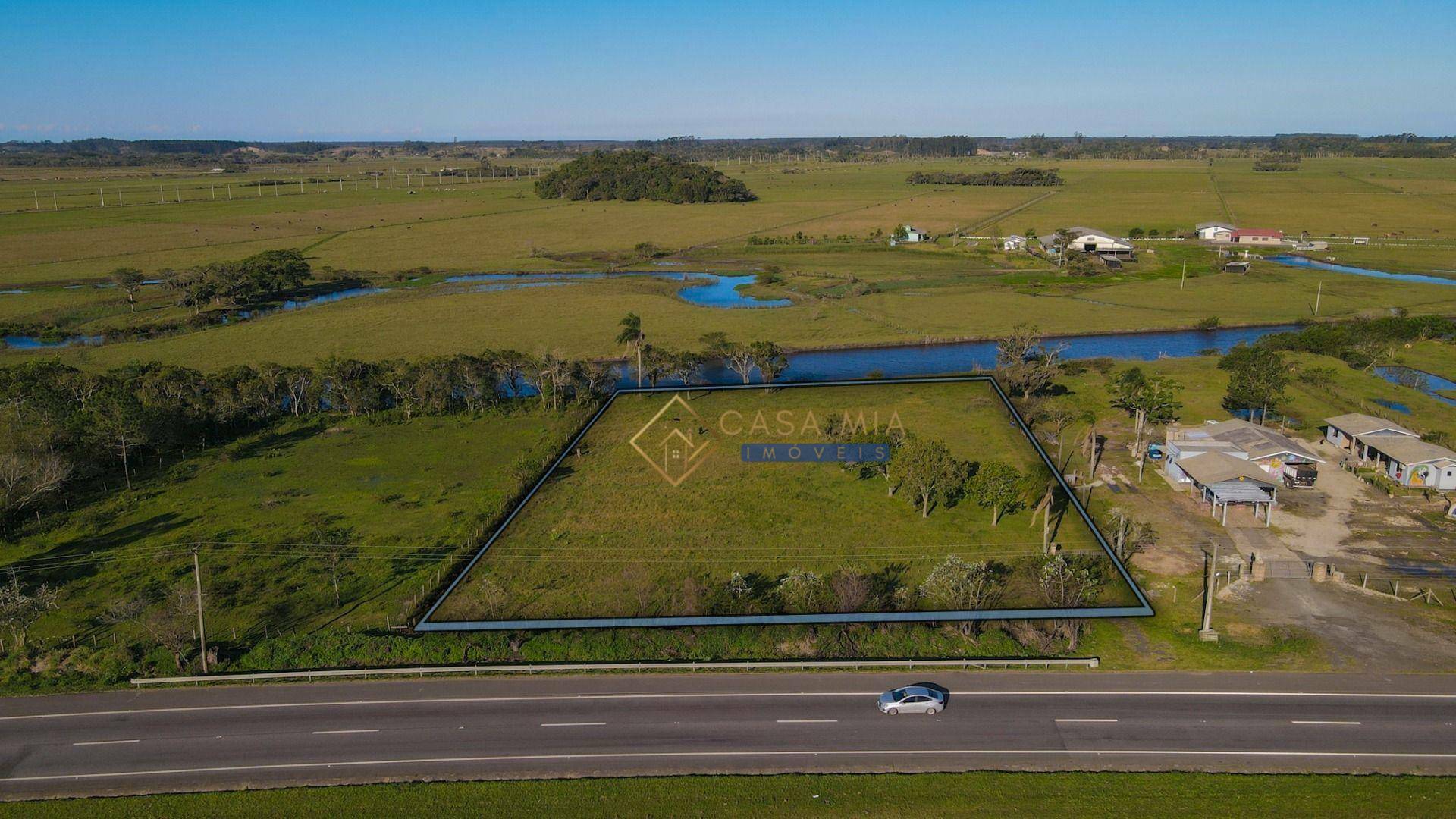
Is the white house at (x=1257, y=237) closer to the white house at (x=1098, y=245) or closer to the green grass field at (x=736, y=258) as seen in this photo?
the green grass field at (x=736, y=258)

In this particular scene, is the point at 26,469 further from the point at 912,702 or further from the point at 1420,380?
the point at 1420,380

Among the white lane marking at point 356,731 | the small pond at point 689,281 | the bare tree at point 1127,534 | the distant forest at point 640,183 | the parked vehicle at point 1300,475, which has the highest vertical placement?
the distant forest at point 640,183

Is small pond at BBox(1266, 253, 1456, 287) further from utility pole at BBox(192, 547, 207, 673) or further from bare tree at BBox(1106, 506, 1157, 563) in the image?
utility pole at BBox(192, 547, 207, 673)

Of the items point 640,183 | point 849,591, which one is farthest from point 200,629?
point 640,183

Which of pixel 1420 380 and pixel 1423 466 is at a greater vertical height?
pixel 1420 380

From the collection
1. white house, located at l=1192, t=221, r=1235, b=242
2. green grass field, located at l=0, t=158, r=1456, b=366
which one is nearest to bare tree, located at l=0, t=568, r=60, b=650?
green grass field, located at l=0, t=158, r=1456, b=366

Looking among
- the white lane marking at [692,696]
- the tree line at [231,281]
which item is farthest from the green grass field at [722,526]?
the tree line at [231,281]
